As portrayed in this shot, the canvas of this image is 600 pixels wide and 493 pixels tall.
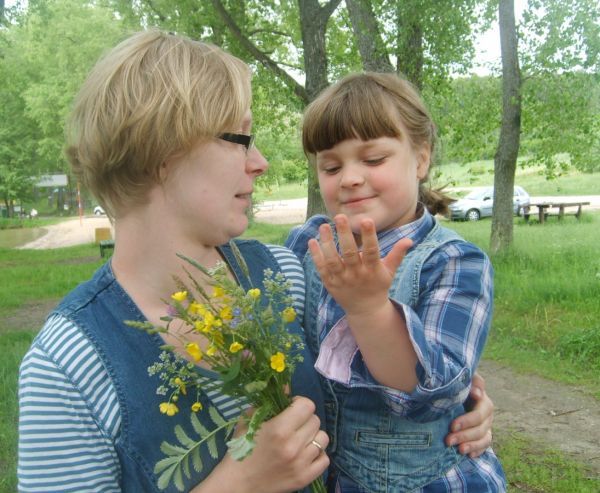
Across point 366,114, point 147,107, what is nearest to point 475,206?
point 366,114

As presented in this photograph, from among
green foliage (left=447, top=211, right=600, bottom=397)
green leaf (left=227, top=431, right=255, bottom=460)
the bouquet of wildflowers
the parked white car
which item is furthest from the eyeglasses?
the parked white car

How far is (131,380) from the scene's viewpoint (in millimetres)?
1499

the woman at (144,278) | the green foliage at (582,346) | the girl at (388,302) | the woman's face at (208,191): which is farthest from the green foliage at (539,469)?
the woman's face at (208,191)

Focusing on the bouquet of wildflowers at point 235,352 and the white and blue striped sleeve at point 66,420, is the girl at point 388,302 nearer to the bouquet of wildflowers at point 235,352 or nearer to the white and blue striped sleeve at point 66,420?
the bouquet of wildflowers at point 235,352

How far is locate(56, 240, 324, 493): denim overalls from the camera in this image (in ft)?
4.82

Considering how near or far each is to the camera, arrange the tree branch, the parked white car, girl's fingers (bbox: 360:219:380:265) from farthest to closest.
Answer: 1. the parked white car
2. the tree branch
3. girl's fingers (bbox: 360:219:380:265)

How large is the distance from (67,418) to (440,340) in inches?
35.0

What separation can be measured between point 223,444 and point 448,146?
13.1m

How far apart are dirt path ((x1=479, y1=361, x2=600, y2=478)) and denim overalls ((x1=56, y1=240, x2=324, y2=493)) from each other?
3.81 metres

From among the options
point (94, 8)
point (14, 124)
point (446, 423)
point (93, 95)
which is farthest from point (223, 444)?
point (14, 124)

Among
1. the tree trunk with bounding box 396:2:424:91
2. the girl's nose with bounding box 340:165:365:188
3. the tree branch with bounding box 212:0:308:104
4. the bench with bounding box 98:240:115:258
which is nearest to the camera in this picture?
the girl's nose with bounding box 340:165:365:188

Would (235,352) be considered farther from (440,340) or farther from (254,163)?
(254,163)

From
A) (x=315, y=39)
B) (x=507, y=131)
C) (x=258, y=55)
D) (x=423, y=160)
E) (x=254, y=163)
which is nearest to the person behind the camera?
(x=254, y=163)

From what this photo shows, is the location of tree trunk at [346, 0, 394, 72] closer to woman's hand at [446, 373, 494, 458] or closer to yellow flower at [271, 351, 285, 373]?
woman's hand at [446, 373, 494, 458]
